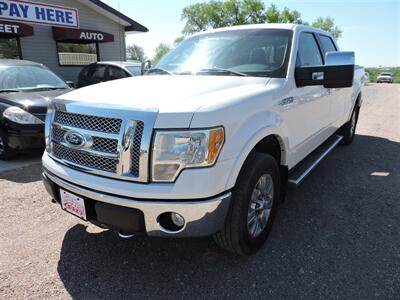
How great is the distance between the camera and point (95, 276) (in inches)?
99.7

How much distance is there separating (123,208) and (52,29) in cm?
1187

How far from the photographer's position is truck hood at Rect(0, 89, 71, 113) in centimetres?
533

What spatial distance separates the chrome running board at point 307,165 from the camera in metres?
3.21

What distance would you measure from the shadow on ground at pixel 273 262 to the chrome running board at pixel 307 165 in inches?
16.6

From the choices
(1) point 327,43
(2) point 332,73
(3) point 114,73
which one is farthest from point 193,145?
(3) point 114,73

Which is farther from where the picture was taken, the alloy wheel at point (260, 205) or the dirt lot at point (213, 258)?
the alloy wheel at point (260, 205)

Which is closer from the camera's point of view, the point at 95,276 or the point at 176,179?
the point at 176,179

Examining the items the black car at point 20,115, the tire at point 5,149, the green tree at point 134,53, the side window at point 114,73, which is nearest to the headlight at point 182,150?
the black car at point 20,115

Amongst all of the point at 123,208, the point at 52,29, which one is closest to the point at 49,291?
the point at 123,208

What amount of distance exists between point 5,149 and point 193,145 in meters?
4.51

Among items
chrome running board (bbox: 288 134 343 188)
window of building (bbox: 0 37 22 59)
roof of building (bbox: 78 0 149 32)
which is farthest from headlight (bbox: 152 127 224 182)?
roof of building (bbox: 78 0 149 32)

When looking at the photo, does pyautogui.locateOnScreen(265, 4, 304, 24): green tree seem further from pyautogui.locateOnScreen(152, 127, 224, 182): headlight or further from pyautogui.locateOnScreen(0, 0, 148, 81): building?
pyautogui.locateOnScreen(152, 127, 224, 182): headlight

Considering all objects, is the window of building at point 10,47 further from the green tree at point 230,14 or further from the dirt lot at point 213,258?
the green tree at point 230,14

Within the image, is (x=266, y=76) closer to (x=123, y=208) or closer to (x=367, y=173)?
(x=123, y=208)
